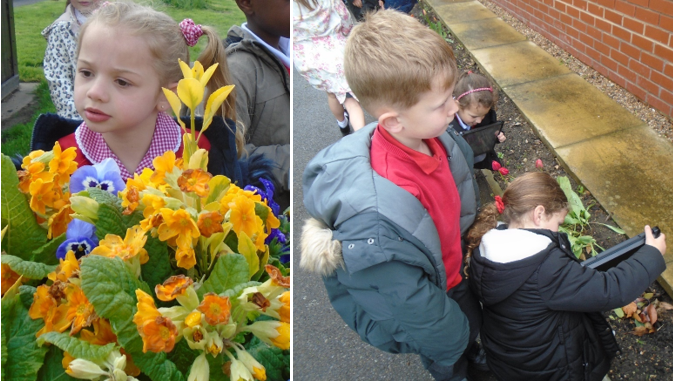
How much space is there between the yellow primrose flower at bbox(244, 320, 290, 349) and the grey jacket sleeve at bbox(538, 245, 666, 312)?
4.94 ft

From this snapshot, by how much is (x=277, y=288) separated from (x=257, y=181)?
646 mm

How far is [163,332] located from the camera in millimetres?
647

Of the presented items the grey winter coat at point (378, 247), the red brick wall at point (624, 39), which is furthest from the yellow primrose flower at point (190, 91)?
the red brick wall at point (624, 39)

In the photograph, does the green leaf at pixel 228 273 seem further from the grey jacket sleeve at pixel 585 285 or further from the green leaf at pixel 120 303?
the grey jacket sleeve at pixel 585 285

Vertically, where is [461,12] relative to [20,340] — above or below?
below

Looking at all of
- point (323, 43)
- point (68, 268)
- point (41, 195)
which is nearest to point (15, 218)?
point (41, 195)

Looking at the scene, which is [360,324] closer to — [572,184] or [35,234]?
[35,234]

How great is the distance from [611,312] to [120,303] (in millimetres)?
2763

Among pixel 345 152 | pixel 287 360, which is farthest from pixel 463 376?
pixel 287 360

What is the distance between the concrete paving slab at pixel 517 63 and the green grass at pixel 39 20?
12.6 feet

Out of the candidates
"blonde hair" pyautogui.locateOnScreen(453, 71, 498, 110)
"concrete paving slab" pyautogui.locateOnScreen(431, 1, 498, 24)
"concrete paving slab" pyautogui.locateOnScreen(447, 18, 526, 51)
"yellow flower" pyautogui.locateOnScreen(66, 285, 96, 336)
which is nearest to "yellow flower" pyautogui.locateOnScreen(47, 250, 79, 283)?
"yellow flower" pyautogui.locateOnScreen(66, 285, 96, 336)

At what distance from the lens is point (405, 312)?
180cm

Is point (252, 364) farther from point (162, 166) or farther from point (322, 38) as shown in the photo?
point (322, 38)

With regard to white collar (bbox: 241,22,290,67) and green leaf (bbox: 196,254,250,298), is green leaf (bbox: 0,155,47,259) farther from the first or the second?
white collar (bbox: 241,22,290,67)
